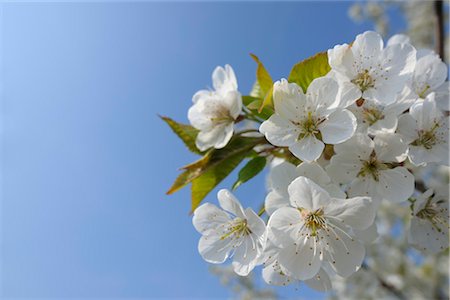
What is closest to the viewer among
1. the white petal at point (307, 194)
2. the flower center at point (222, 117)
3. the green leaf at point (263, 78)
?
the white petal at point (307, 194)

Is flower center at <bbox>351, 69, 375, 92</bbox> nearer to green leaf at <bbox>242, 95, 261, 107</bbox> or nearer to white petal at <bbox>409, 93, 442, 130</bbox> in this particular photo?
white petal at <bbox>409, 93, 442, 130</bbox>

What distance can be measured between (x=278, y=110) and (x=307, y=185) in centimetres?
28

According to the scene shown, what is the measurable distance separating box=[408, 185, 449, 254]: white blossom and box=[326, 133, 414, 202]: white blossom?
0.20 meters

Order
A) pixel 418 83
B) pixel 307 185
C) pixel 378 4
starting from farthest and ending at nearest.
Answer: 1. pixel 378 4
2. pixel 418 83
3. pixel 307 185

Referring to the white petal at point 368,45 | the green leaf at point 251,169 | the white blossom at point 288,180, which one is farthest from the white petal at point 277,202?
the white petal at point 368,45

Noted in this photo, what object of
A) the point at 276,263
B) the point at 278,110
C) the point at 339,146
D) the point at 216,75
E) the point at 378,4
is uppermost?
the point at 378,4

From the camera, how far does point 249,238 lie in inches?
48.4

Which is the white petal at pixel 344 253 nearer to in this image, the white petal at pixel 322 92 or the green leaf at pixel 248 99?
the white petal at pixel 322 92

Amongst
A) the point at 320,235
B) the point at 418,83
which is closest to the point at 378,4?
the point at 418,83

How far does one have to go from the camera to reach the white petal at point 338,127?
43.8 inches

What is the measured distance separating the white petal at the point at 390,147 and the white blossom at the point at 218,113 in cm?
50

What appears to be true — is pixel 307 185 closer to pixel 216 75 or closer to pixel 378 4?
pixel 216 75

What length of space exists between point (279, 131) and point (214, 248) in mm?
471

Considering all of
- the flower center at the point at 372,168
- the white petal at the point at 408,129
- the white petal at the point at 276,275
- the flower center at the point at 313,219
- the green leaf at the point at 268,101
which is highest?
the green leaf at the point at 268,101
